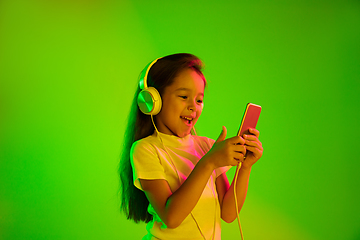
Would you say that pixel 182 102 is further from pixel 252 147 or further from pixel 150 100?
pixel 252 147

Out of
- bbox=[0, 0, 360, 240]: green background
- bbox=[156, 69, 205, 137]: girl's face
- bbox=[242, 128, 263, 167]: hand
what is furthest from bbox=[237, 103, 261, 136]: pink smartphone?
bbox=[0, 0, 360, 240]: green background

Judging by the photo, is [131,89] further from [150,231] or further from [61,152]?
[150,231]

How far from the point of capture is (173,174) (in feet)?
2.48

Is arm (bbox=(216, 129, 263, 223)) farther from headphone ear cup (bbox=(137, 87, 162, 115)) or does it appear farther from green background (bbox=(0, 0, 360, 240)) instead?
green background (bbox=(0, 0, 360, 240))

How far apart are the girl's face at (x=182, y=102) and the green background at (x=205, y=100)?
85 centimetres

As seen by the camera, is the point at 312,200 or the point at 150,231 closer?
the point at 150,231

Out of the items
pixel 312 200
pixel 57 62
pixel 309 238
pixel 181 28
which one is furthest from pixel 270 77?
pixel 57 62

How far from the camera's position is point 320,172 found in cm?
192

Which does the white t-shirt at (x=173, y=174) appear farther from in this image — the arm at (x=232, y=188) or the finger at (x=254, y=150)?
the finger at (x=254, y=150)

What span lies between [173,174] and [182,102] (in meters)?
0.19

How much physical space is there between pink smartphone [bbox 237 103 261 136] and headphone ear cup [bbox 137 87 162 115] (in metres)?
0.23

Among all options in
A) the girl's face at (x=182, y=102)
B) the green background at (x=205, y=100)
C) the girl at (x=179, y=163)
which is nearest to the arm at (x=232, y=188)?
the girl at (x=179, y=163)

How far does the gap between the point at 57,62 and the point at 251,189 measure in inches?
52.2

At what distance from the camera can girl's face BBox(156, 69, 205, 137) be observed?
2.60ft
